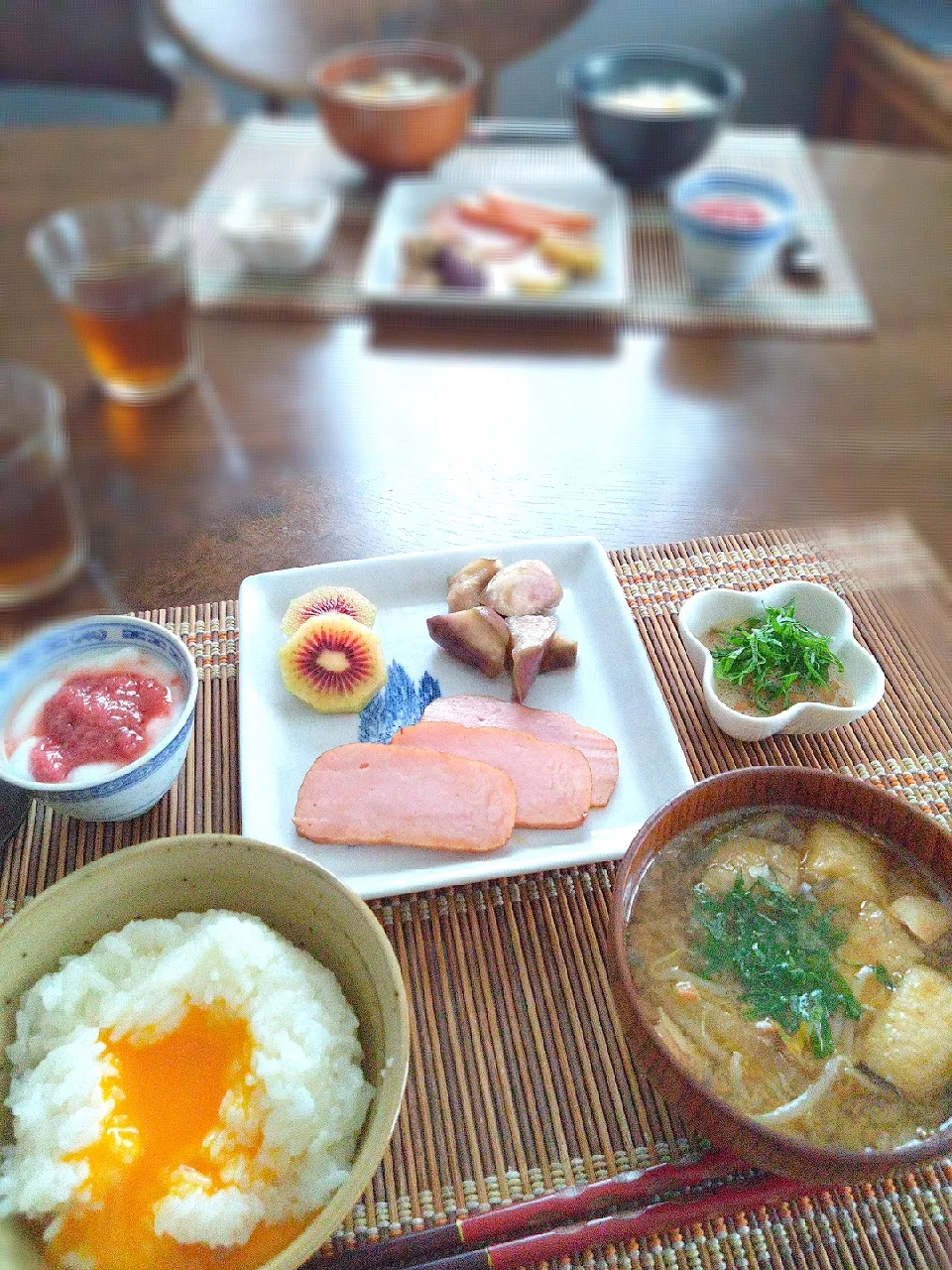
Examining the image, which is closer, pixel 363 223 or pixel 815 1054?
pixel 815 1054

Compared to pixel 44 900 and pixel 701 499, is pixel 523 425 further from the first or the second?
pixel 44 900

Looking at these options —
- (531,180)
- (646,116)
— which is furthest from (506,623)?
(531,180)

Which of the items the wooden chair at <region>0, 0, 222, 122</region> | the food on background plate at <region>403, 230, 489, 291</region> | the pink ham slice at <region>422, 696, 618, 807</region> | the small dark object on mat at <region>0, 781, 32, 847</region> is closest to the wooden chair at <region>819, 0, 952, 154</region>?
the food on background plate at <region>403, 230, 489, 291</region>

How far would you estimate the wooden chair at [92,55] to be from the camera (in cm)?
157

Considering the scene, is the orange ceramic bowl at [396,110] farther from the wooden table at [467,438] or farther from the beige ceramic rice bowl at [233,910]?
the beige ceramic rice bowl at [233,910]

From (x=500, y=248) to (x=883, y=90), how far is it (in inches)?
70.0

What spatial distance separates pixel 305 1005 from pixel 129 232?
77 centimetres

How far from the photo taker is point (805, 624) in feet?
2.53

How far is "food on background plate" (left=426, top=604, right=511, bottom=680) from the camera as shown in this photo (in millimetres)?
751

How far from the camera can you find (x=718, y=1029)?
21.2 inches

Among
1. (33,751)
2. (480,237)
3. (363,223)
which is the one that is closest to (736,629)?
(33,751)

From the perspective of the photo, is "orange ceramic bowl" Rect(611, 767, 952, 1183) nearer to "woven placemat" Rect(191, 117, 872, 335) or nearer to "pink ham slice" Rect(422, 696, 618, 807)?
"pink ham slice" Rect(422, 696, 618, 807)

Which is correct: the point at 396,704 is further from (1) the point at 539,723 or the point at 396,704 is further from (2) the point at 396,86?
(2) the point at 396,86

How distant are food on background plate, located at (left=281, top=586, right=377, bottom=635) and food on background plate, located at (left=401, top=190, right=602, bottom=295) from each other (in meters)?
0.56
